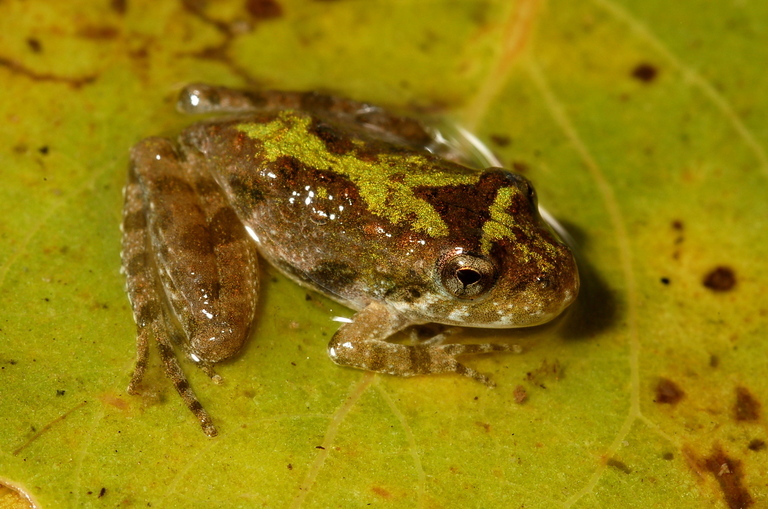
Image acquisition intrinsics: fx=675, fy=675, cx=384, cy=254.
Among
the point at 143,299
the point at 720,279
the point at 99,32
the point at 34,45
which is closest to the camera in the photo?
the point at 143,299

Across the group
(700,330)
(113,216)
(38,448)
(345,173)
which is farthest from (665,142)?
(38,448)

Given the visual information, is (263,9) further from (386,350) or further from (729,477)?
(729,477)

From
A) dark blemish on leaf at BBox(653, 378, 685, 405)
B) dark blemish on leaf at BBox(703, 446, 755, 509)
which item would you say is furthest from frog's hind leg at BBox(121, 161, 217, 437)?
dark blemish on leaf at BBox(703, 446, 755, 509)

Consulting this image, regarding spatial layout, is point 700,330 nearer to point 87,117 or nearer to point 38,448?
point 38,448

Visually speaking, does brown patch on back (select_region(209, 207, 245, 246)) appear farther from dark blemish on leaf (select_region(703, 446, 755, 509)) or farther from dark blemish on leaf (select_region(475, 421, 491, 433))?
dark blemish on leaf (select_region(703, 446, 755, 509))

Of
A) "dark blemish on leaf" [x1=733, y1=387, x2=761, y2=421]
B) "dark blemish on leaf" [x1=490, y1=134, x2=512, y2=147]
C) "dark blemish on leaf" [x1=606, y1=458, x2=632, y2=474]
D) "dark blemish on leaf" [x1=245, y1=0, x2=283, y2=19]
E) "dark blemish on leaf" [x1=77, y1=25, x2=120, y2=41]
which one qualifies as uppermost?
"dark blemish on leaf" [x1=490, y1=134, x2=512, y2=147]

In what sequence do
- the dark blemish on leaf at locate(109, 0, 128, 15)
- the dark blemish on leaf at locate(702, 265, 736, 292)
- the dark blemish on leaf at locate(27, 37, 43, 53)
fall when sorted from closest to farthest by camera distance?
the dark blemish on leaf at locate(702, 265, 736, 292) < the dark blemish on leaf at locate(27, 37, 43, 53) < the dark blemish on leaf at locate(109, 0, 128, 15)

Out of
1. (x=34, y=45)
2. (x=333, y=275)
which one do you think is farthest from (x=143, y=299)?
(x=34, y=45)
